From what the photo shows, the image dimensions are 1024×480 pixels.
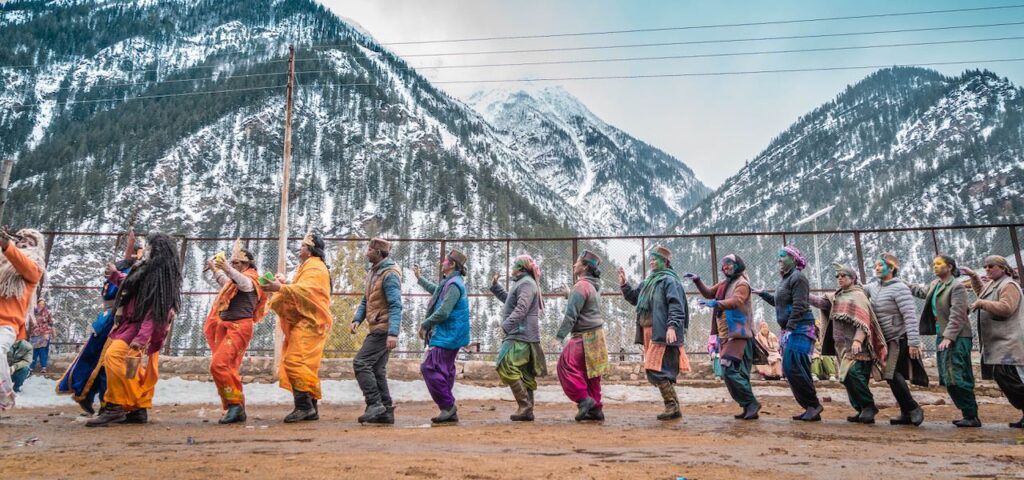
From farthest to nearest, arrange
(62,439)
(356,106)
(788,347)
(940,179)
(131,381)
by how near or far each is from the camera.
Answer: (356,106)
(940,179)
(788,347)
(131,381)
(62,439)

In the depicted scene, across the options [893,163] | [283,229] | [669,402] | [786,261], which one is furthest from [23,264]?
[893,163]

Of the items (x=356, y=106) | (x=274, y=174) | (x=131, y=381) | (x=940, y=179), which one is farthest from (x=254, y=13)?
(x=131, y=381)

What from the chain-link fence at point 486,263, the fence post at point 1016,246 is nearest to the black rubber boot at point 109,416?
the chain-link fence at point 486,263

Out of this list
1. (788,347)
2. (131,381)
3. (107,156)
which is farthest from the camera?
(107,156)

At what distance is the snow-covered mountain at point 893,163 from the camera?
91.5 m

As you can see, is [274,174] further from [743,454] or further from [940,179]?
[743,454]

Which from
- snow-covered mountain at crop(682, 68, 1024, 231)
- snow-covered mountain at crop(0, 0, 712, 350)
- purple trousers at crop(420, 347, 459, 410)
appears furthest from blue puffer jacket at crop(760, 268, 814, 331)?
snow-covered mountain at crop(682, 68, 1024, 231)

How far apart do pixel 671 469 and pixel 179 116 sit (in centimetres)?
12952

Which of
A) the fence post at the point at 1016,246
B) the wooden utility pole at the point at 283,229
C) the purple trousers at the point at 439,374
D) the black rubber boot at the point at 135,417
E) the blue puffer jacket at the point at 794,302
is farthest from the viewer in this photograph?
the wooden utility pole at the point at 283,229

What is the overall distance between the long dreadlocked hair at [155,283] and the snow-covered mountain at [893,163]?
9469 cm

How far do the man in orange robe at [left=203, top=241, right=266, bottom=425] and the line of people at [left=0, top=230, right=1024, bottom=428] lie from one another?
0.05ft

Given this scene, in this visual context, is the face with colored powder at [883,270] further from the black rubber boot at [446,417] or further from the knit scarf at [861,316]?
the black rubber boot at [446,417]

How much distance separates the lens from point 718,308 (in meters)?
6.50

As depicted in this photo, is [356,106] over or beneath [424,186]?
→ over
